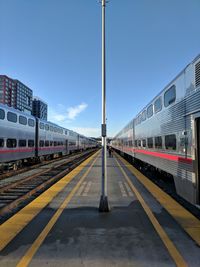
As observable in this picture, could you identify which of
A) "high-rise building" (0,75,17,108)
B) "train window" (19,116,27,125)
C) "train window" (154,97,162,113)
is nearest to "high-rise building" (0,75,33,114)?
"high-rise building" (0,75,17,108)

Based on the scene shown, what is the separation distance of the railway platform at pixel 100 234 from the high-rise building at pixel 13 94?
4253 cm

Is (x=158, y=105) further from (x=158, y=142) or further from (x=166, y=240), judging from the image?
(x=166, y=240)

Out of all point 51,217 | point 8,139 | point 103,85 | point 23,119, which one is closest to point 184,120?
point 103,85

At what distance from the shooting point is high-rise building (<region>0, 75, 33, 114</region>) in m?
49.0

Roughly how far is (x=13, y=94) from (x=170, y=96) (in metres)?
47.4

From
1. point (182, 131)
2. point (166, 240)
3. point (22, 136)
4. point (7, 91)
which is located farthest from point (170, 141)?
point (7, 91)

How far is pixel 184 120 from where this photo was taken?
305 inches

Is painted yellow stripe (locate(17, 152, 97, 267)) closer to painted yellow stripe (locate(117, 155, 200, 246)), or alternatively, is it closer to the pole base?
the pole base

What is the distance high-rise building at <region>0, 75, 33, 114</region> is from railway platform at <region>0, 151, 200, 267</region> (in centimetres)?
4253

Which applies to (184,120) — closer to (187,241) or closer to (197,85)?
(197,85)

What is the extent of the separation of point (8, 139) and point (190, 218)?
13.4 m

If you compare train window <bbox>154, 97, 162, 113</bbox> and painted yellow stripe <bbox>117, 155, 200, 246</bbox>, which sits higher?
train window <bbox>154, 97, 162, 113</bbox>

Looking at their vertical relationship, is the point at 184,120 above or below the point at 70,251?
above

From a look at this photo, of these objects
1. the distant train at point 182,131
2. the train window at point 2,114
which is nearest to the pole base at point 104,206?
the distant train at point 182,131
